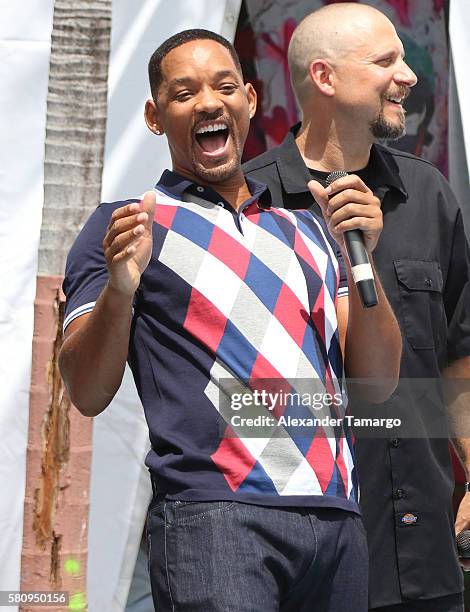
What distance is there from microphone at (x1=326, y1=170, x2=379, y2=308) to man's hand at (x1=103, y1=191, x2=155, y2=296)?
1.13ft

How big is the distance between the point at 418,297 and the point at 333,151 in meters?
0.48

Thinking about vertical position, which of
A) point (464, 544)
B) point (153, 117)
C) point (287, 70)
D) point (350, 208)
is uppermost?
point (287, 70)

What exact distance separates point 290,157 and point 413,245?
390 millimetres

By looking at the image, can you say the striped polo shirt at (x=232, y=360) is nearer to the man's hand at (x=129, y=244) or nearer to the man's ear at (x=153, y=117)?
the man's hand at (x=129, y=244)

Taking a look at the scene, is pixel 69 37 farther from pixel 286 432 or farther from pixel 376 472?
pixel 286 432

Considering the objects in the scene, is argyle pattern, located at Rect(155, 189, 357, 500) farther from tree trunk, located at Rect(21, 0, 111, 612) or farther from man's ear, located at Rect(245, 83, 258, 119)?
tree trunk, located at Rect(21, 0, 111, 612)

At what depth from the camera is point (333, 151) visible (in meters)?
3.06

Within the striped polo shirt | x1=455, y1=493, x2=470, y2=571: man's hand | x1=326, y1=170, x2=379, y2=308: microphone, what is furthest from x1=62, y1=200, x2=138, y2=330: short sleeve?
x1=455, y1=493, x2=470, y2=571: man's hand

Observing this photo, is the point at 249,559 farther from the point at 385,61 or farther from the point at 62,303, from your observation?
the point at 62,303

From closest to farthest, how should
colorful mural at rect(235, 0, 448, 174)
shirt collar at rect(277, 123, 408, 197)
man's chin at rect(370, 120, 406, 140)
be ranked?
shirt collar at rect(277, 123, 408, 197) → man's chin at rect(370, 120, 406, 140) → colorful mural at rect(235, 0, 448, 174)

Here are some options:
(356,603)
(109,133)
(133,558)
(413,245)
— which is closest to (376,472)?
(413,245)

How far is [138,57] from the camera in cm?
381

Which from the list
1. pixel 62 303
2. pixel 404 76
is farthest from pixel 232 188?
pixel 62 303

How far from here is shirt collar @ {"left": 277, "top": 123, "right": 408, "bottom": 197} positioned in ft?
9.55
